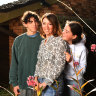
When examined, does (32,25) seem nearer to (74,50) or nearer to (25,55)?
(25,55)

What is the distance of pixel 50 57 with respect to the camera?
2.42 m

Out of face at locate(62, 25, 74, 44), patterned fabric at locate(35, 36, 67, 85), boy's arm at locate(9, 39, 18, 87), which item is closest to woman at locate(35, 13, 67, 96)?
patterned fabric at locate(35, 36, 67, 85)

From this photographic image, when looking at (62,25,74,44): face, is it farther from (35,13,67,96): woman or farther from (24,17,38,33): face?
(24,17,38,33): face

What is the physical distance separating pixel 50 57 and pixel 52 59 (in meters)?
0.03

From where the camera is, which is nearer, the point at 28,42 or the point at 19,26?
the point at 28,42

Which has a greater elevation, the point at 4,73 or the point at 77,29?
the point at 77,29

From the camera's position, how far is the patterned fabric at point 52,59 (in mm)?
2367

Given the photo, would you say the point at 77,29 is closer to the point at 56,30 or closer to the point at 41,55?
the point at 56,30

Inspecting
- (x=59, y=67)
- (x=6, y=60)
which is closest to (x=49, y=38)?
(x=59, y=67)

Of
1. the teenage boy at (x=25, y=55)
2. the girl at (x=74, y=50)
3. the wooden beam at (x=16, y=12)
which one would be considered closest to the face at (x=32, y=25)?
the teenage boy at (x=25, y=55)

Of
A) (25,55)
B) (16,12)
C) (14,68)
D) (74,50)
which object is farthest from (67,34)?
(16,12)

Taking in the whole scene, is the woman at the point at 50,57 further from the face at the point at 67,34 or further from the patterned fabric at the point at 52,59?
the face at the point at 67,34

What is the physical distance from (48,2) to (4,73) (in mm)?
3039

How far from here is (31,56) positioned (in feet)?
9.55
